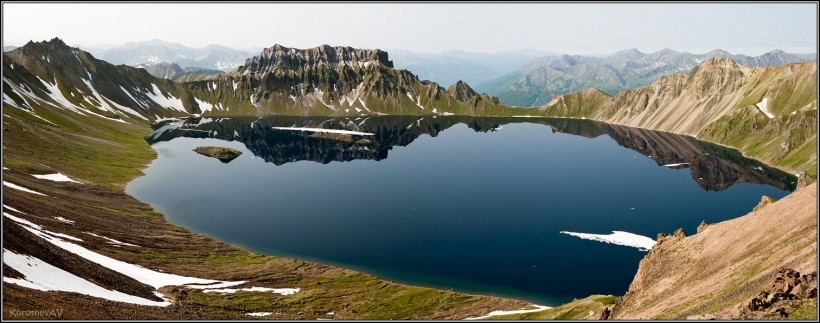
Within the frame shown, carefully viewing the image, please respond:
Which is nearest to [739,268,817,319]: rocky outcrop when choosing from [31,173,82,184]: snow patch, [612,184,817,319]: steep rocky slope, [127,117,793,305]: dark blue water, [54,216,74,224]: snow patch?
[612,184,817,319]: steep rocky slope

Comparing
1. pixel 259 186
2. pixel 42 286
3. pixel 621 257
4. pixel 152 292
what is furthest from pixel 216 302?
pixel 259 186

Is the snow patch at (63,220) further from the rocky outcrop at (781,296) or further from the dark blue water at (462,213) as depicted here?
the rocky outcrop at (781,296)

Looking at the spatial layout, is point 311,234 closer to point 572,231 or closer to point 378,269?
point 378,269

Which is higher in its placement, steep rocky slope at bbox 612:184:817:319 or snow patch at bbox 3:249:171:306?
steep rocky slope at bbox 612:184:817:319

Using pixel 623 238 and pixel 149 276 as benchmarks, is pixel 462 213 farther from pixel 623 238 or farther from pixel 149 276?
pixel 149 276

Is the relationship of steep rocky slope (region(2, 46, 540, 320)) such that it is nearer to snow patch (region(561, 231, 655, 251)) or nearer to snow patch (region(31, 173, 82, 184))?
snow patch (region(31, 173, 82, 184))

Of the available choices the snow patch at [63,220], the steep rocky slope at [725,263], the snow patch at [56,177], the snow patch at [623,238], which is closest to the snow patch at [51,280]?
the snow patch at [63,220]

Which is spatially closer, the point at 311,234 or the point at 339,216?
the point at 311,234
